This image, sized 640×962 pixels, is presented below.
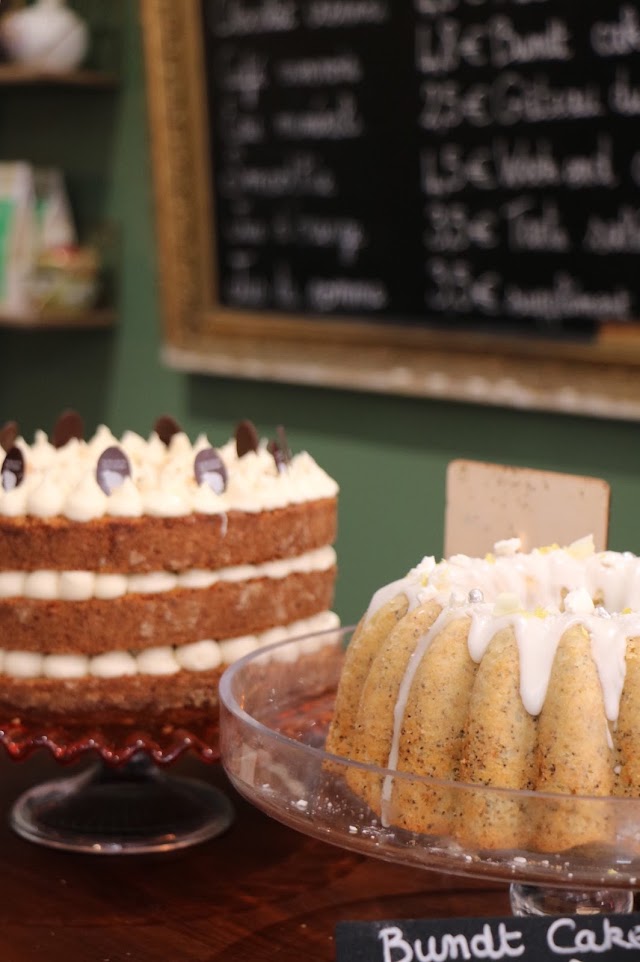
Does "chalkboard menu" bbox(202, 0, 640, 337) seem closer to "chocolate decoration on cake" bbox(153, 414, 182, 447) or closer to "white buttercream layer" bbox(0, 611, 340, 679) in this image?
"chocolate decoration on cake" bbox(153, 414, 182, 447)

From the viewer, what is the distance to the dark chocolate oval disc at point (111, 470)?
1.27 meters

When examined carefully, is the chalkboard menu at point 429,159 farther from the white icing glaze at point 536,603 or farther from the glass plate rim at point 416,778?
the glass plate rim at point 416,778

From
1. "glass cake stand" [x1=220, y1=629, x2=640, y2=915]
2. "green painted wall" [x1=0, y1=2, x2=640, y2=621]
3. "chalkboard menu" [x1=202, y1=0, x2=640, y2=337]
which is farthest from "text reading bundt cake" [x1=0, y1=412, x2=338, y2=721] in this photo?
Result: "chalkboard menu" [x1=202, y1=0, x2=640, y2=337]

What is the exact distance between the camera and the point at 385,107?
9.66 feet

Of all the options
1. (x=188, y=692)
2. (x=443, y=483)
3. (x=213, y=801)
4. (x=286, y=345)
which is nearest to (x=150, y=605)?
(x=188, y=692)

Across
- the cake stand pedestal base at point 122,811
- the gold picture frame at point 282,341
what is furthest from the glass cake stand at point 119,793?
the gold picture frame at point 282,341

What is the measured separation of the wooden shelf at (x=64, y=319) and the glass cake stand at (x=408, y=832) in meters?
2.40

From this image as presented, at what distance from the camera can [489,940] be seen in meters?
0.83

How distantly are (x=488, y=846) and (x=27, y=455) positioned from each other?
28.5 inches

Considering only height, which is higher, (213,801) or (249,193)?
(249,193)

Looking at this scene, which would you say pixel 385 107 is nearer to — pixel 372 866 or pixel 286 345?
pixel 286 345

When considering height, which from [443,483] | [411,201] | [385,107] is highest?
[385,107]

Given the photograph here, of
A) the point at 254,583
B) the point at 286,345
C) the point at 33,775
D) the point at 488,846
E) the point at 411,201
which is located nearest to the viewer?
the point at 488,846

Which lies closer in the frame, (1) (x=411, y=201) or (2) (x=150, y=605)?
(2) (x=150, y=605)
